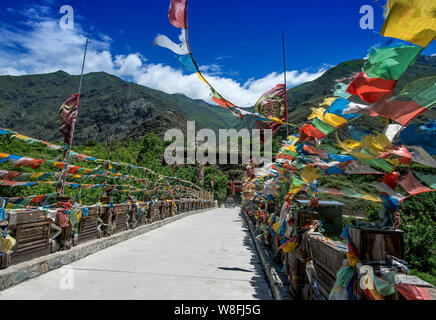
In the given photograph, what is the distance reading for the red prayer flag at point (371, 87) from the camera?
5.38 feet

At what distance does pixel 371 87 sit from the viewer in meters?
1.69

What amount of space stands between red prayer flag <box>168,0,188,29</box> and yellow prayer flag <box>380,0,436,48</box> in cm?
209

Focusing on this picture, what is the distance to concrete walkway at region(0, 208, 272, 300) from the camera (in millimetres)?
3695

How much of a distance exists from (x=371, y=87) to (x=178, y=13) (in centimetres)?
217

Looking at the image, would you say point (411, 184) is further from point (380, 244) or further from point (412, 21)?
point (412, 21)

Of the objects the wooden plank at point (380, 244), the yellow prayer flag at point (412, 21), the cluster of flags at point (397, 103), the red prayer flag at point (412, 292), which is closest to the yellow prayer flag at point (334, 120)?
the cluster of flags at point (397, 103)

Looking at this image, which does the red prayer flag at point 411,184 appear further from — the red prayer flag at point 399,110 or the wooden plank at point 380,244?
the red prayer flag at point 399,110

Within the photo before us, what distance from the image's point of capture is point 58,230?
16.8 feet

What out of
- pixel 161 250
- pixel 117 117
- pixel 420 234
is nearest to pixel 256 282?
pixel 161 250

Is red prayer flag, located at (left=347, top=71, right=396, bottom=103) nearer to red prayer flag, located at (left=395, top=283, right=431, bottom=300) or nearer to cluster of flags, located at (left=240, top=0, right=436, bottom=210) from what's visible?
cluster of flags, located at (left=240, top=0, right=436, bottom=210)

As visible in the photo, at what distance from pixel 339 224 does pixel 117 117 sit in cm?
15798

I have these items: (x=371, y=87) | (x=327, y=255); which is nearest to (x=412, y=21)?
(x=371, y=87)

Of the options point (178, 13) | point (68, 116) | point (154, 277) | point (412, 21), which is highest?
point (178, 13)
